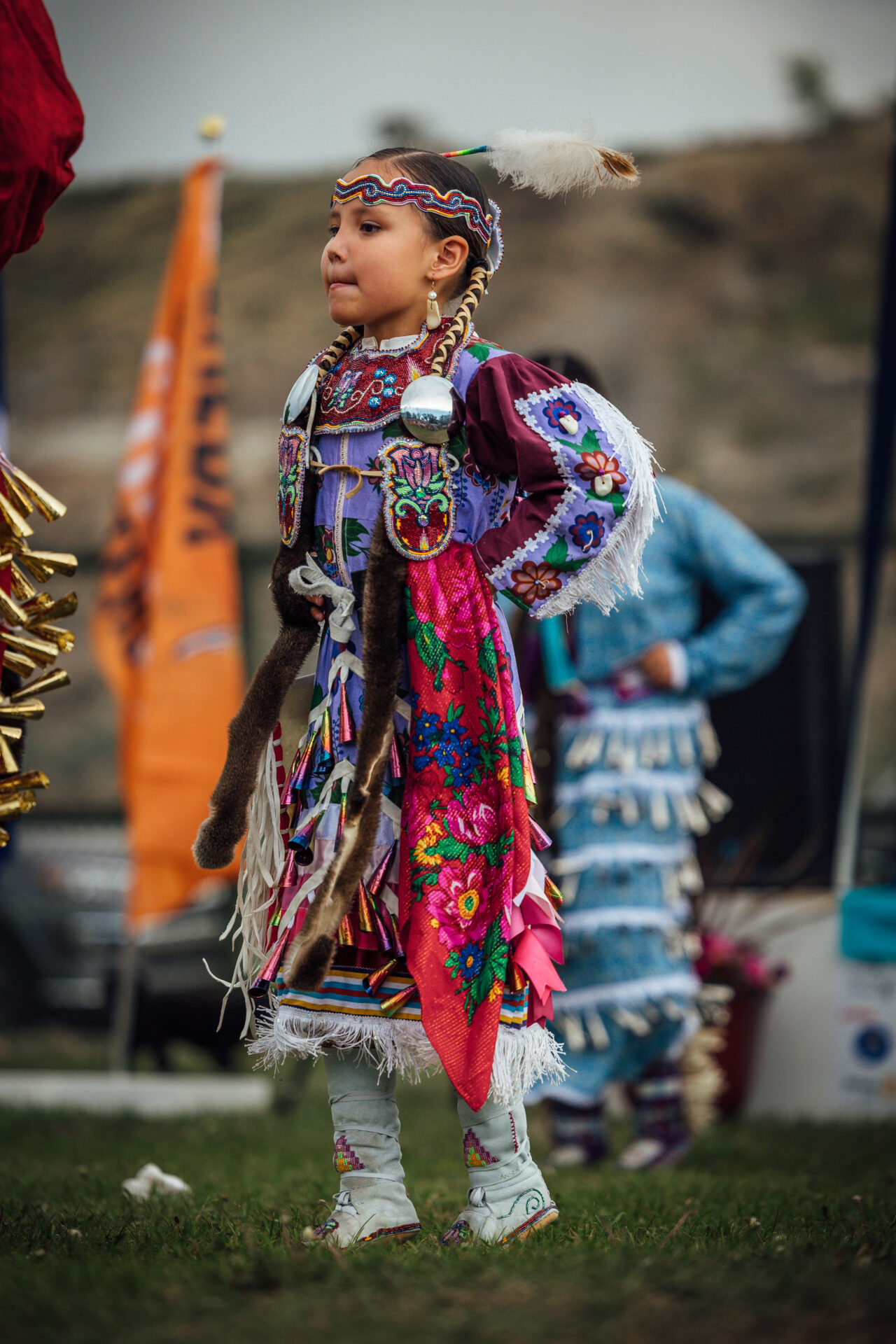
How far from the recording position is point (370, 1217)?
224cm

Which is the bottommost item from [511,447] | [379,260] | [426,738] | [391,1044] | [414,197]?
[391,1044]

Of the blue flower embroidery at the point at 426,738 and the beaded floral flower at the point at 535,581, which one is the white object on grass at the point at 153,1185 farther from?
the beaded floral flower at the point at 535,581

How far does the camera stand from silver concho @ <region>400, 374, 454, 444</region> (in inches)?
88.7

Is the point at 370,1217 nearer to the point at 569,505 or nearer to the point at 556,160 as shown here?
the point at 569,505

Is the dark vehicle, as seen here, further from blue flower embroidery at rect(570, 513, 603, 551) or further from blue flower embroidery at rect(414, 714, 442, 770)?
blue flower embroidery at rect(570, 513, 603, 551)

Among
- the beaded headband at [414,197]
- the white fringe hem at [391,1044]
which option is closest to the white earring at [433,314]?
the beaded headband at [414,197]

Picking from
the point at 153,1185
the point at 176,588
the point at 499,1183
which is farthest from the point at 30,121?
the point at 176,588

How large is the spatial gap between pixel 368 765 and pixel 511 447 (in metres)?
0.58

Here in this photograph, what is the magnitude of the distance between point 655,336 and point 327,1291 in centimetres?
1144

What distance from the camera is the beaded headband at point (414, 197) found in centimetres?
242

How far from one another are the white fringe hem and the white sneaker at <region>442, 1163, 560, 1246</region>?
14cm

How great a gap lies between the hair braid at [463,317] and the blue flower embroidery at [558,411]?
0.20 m

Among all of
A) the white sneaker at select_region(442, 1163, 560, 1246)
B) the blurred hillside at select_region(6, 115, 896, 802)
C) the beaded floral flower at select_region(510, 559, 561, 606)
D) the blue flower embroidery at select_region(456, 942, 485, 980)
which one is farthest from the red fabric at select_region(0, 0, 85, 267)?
the blurred hillside at select_region(6, 115, 896, 802)

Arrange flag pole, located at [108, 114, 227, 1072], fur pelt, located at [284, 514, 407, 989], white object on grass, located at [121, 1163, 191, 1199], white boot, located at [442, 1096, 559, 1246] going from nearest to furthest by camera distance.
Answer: fur pelt, located at [284, 514, 407, 989]
white boot, located at [442, 1096, 559, 1246]
white object on grass, located at [121, 1163, 191, 1199]
flag pole, located at [108, 114, 227, 1072]
